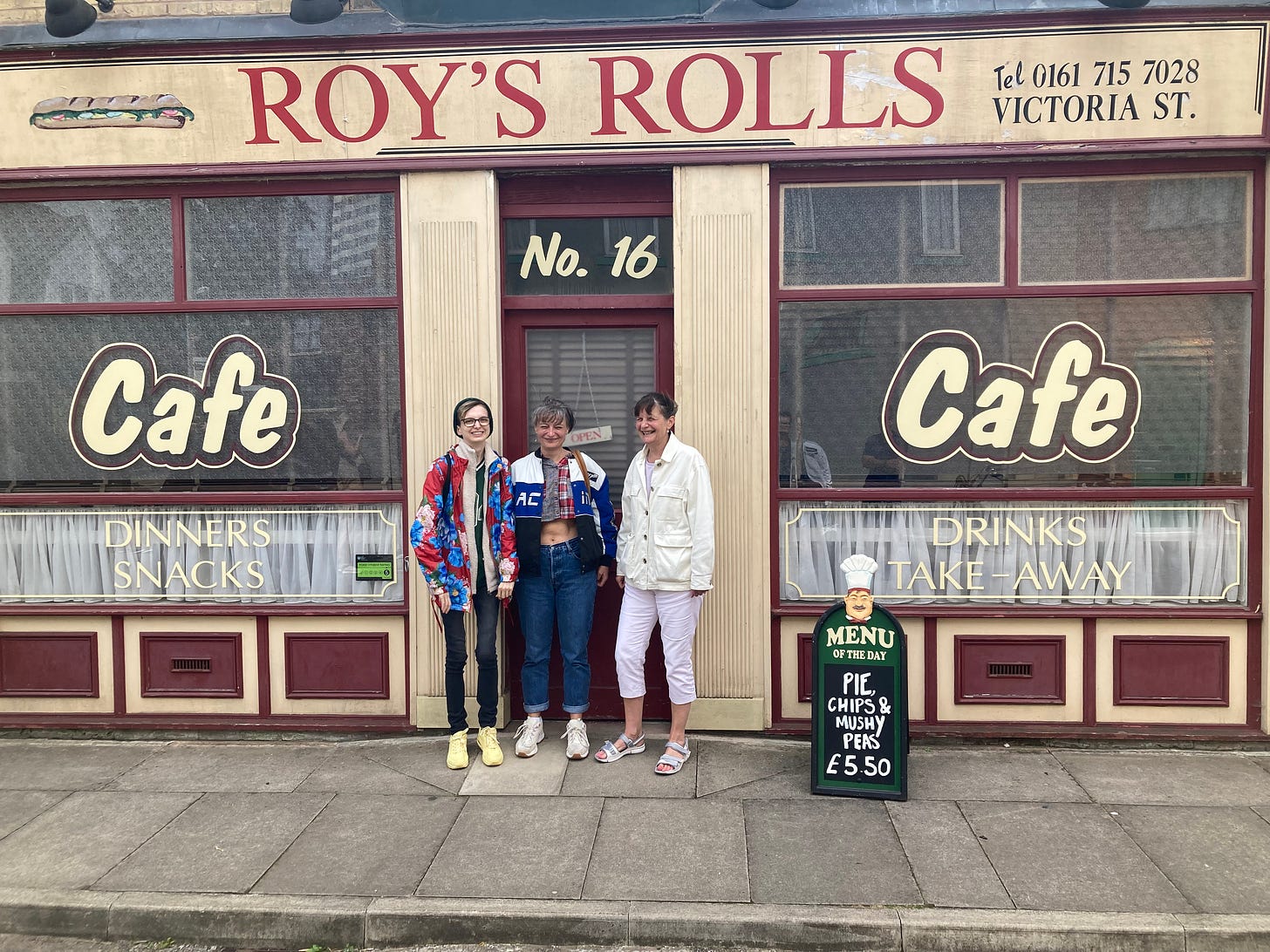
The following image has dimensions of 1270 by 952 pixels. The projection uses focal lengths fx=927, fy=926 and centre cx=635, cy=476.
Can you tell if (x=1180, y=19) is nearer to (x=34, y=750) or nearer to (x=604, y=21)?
(x=604, y=21)

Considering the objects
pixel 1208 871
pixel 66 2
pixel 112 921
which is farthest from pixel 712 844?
pixel 66 2

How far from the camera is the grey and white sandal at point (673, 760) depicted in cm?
538

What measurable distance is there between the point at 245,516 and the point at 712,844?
3.77 meters

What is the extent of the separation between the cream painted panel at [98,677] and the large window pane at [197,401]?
2.96 ft

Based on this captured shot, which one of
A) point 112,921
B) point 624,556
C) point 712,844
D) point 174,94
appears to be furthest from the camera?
point 174,94

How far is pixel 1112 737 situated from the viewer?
19.2ft

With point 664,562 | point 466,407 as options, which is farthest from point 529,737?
point 466,407

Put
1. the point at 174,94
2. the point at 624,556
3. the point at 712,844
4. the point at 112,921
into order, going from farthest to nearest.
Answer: the point at 174,94, the point at 624,556, the point at 712,844, the point at 112,921

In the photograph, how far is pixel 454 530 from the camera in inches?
213

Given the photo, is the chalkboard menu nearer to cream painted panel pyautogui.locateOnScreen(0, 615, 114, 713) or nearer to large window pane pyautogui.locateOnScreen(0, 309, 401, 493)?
large window pane pyautogui.locateOnScreen(0, 309, 401, 493)

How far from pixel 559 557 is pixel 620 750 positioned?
4.02 feet

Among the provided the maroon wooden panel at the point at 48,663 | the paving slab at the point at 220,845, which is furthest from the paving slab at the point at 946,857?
the maroon wooden panel at the point at 48,663

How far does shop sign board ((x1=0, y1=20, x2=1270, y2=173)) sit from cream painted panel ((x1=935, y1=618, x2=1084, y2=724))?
2.99m

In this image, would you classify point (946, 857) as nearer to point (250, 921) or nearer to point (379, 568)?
point (250, 921)
